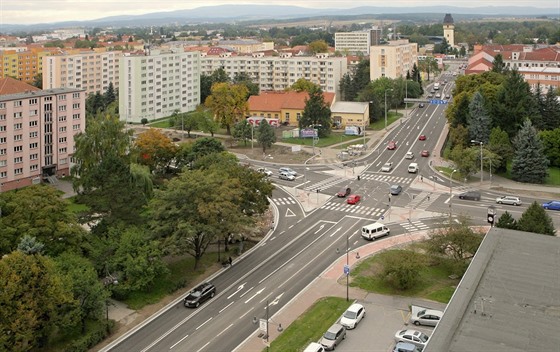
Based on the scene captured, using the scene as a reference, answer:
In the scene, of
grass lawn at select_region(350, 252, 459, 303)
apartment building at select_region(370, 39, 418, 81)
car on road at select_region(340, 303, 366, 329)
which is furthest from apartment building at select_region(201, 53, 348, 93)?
car on road at select_region(340, 303, 366, 329)

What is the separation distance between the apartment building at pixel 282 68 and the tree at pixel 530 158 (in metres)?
64.7

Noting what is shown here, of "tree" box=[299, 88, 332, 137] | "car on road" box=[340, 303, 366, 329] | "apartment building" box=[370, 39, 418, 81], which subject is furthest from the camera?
"apartment building" box=[370, 39, 418, 81]

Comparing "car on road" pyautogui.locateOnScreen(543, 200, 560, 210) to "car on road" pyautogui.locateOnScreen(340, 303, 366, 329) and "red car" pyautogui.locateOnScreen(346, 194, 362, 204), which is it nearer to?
"red car" pyautogui.locateOnScreen(346, 194, 362, 204)

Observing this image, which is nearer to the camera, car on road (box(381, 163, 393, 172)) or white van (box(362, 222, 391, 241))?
white van (box(362, 222, 391, 241))

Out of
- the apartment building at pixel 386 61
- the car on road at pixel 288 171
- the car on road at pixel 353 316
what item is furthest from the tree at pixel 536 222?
the apartment building at pixel 386 61

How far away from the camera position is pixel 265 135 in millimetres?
82000

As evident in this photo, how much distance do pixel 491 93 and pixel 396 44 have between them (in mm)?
57431

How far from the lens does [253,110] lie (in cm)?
10375

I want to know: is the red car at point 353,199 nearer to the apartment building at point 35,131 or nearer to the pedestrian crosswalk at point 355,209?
the pedestrian crosswalk at point 355,209

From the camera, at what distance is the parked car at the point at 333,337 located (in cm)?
3148

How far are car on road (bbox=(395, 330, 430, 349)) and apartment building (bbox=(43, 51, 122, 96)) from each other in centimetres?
10539

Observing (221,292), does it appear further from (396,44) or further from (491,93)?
(396,44)

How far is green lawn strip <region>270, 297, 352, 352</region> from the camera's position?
32219 mm

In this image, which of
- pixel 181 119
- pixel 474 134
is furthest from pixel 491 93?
pixel 181 119
